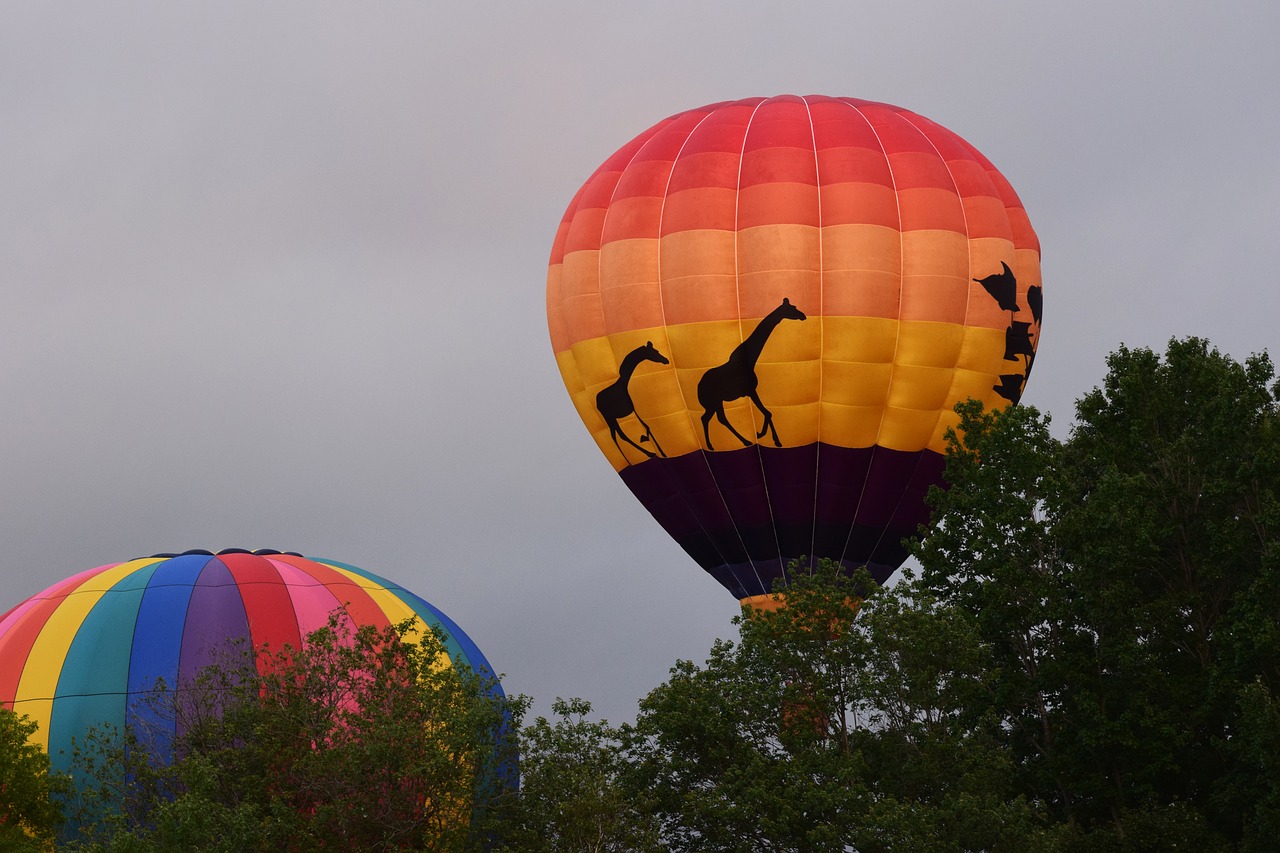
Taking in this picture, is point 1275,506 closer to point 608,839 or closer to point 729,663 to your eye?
point 729,663

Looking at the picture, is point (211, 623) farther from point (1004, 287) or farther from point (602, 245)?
point (1004, 287)

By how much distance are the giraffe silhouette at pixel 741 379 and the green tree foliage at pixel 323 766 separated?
7.72 meters

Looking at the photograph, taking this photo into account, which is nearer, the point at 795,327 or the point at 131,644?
the point at 131,644

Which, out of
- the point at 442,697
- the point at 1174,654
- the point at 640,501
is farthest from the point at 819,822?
the point at 640,501

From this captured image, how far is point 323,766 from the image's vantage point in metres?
29.3

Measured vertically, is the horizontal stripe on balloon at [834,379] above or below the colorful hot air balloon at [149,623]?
above

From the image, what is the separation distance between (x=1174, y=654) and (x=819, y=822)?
776cm

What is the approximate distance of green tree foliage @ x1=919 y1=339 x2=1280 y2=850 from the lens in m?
32.8

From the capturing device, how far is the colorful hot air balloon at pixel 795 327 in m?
36.8

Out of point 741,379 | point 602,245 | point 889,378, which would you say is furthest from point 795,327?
point 602,245

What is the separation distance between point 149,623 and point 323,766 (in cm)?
622

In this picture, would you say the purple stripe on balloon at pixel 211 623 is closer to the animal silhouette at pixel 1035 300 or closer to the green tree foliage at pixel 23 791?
the green tree foliage at pixel 23 791

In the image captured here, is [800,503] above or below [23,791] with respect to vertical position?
above

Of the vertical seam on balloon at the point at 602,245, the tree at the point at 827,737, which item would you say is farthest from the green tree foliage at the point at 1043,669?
the vertical seam on balloon at the point at 602,245
